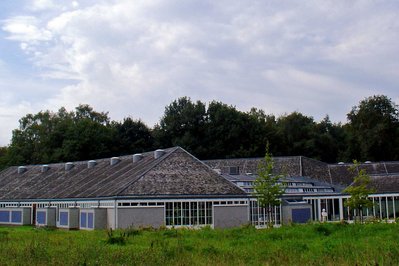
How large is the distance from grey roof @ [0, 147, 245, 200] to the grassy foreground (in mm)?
18227

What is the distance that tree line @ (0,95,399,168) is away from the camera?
88.4m

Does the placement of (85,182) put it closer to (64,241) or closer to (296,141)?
(64,241)

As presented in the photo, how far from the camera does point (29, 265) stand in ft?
53.4

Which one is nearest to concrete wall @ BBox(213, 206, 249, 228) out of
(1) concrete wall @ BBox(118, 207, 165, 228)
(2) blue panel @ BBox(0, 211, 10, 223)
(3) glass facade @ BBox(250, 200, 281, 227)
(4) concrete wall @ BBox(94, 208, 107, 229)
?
(3) glass facade @ BBox(250, 200, 281, 227)

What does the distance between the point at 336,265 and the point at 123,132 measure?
270 ft

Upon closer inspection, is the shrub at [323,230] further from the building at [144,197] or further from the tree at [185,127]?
the tree at [185,127]

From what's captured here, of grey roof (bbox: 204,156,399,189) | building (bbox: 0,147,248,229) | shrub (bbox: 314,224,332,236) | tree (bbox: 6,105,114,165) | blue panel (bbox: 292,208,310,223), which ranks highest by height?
tree (bbox: 6,105,114,165)

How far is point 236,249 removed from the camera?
21.4m

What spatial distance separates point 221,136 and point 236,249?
229 ft

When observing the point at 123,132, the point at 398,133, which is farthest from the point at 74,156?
the point at 398,133

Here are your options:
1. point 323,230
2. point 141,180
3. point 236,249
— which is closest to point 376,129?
point 141,180

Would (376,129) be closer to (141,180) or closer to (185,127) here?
(185,127)

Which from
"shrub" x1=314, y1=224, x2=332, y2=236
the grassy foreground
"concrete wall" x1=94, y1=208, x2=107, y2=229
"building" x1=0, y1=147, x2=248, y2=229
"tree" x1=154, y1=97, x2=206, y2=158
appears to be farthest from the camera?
"tree" x1=154, y1=97, x2=206, y2=158

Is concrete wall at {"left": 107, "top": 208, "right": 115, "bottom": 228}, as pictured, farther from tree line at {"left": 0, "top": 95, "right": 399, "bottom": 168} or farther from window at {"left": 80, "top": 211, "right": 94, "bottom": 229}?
tree line at {"left": 0, "top": 95, "right": 399, "bottom": 168}
